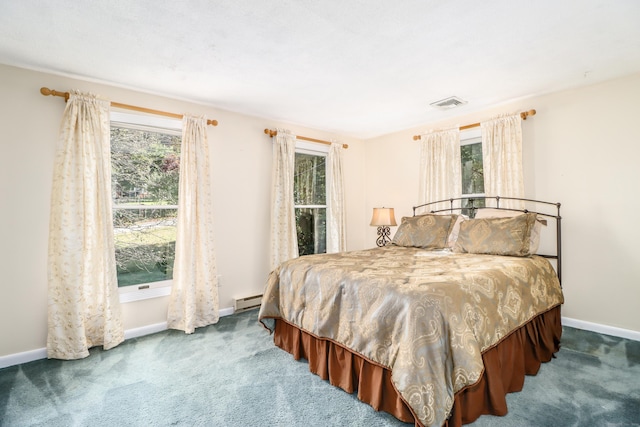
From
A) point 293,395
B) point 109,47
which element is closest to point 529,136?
point 293,395

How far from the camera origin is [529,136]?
3.28m

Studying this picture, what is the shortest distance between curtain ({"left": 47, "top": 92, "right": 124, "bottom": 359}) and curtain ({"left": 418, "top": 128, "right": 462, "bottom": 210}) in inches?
139

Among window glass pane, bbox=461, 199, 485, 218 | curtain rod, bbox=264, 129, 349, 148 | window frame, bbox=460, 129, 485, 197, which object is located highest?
curtain rod, bbox=264, 129, 349, 148

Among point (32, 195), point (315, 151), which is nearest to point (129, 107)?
point (32, 195)

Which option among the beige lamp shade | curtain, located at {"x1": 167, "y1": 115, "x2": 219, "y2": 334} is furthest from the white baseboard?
the beige lamp shade

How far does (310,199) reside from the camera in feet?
14.8

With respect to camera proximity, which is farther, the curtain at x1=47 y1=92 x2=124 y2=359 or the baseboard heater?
the baseboard heater

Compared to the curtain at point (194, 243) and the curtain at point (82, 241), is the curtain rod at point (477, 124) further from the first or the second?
the curtain at point (82, 241)

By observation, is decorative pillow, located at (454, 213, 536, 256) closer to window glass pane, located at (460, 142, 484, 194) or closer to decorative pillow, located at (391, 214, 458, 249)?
decorative pillow, located at (391, 214, 458, 249)

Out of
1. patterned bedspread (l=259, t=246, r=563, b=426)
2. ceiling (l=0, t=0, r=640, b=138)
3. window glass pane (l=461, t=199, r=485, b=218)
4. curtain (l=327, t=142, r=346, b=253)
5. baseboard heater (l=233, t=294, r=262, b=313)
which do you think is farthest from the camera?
curtain (l=327, t=142, r=346, b=253)

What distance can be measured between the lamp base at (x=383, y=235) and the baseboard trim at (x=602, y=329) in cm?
220

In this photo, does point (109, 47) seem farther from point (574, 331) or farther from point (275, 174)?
point (574, 331)

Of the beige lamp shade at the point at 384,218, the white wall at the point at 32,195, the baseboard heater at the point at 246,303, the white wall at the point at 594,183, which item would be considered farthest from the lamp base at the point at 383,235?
the white wall at the point at 32,195

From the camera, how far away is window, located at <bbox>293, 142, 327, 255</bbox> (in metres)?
4.39
